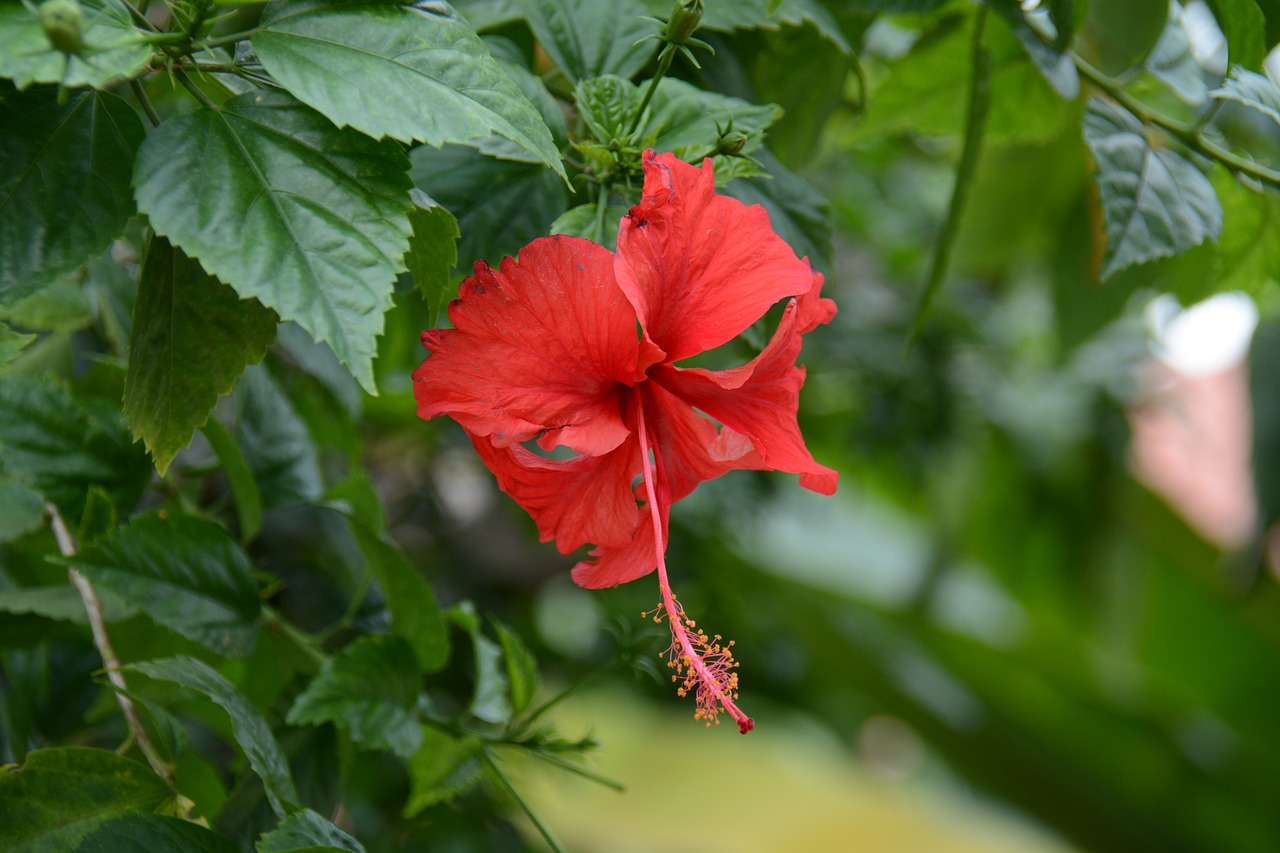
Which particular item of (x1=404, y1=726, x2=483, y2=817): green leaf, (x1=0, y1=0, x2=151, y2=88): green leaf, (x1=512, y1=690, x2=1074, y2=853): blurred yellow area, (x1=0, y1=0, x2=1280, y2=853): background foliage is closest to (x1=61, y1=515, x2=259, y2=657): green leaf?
(x1=0, y1=0, x2=1280, y2=853): background foliage

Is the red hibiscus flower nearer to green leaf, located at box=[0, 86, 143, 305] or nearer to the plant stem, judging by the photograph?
green leaf, located at box=[0, 86, 143, 305]

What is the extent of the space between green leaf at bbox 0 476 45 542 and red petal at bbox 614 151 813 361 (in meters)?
0.36

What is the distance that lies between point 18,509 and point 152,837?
0.21 meters

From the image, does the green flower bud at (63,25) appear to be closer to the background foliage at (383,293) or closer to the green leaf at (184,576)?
the background foliage at (383,293)

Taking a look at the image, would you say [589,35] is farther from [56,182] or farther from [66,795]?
[66,795]

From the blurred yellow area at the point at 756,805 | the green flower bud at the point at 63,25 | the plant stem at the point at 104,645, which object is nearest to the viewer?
the green flower bud at the point at 63,25

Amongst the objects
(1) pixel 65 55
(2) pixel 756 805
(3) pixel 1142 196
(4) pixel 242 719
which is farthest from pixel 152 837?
(2) pixel 756 805

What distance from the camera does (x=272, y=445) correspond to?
61cm

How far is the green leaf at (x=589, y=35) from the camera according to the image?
451 millimetres

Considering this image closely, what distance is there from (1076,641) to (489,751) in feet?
7.13

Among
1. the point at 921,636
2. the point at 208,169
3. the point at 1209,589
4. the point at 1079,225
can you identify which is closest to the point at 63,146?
the point at 208,169

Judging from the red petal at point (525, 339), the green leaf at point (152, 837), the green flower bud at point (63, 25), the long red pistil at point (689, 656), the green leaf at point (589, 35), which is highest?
the green flower bud at point (63, 25)

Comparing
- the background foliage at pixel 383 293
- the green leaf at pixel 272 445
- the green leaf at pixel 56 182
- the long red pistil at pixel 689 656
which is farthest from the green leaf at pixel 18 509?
the long red pistil at pixel 689 656

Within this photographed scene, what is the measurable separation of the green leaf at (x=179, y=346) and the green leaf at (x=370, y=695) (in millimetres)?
143
